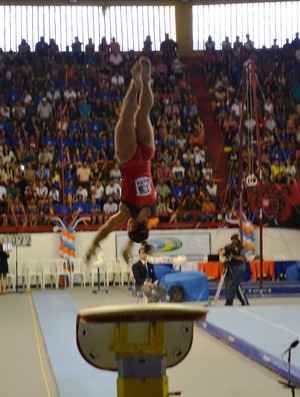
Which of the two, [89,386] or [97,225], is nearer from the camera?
[89,386]

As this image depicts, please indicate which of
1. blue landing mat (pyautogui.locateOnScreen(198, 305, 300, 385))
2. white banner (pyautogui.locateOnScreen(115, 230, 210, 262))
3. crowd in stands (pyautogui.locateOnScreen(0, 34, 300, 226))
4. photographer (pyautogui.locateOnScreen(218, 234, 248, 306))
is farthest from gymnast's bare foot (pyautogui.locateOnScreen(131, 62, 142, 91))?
white banner (pyautogui.locateOnScreen(115, 230, 210, 262))

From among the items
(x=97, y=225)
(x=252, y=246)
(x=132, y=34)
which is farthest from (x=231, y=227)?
(x=132, y=34)

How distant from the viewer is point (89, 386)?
27.1 ft

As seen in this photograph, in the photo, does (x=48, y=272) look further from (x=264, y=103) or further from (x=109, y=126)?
(x=264, y=103)

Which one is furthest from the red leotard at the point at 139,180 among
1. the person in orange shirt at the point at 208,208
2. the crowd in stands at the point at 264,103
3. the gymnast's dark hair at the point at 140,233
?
the crowd in stands at the point at 264,103

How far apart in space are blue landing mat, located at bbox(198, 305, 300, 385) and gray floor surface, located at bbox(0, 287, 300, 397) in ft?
0.43

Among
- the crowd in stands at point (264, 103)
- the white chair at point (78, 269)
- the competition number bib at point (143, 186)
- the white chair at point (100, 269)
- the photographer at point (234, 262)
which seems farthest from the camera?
the crowd in stands at point (264, 103)

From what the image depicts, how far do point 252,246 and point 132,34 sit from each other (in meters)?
11.9

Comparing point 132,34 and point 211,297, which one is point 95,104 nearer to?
point 132,34

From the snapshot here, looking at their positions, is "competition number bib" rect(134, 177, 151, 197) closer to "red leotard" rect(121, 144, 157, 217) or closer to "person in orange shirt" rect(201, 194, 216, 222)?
"red leotard" rect(121, 144, 157, 217)

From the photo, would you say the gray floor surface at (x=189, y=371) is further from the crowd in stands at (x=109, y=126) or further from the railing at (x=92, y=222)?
the crowd in stands at (x=109, y=126)

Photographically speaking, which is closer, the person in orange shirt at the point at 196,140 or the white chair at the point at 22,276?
the white chair at the point at 22,276

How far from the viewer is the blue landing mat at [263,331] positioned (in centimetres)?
898

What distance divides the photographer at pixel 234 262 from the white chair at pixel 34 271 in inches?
247
